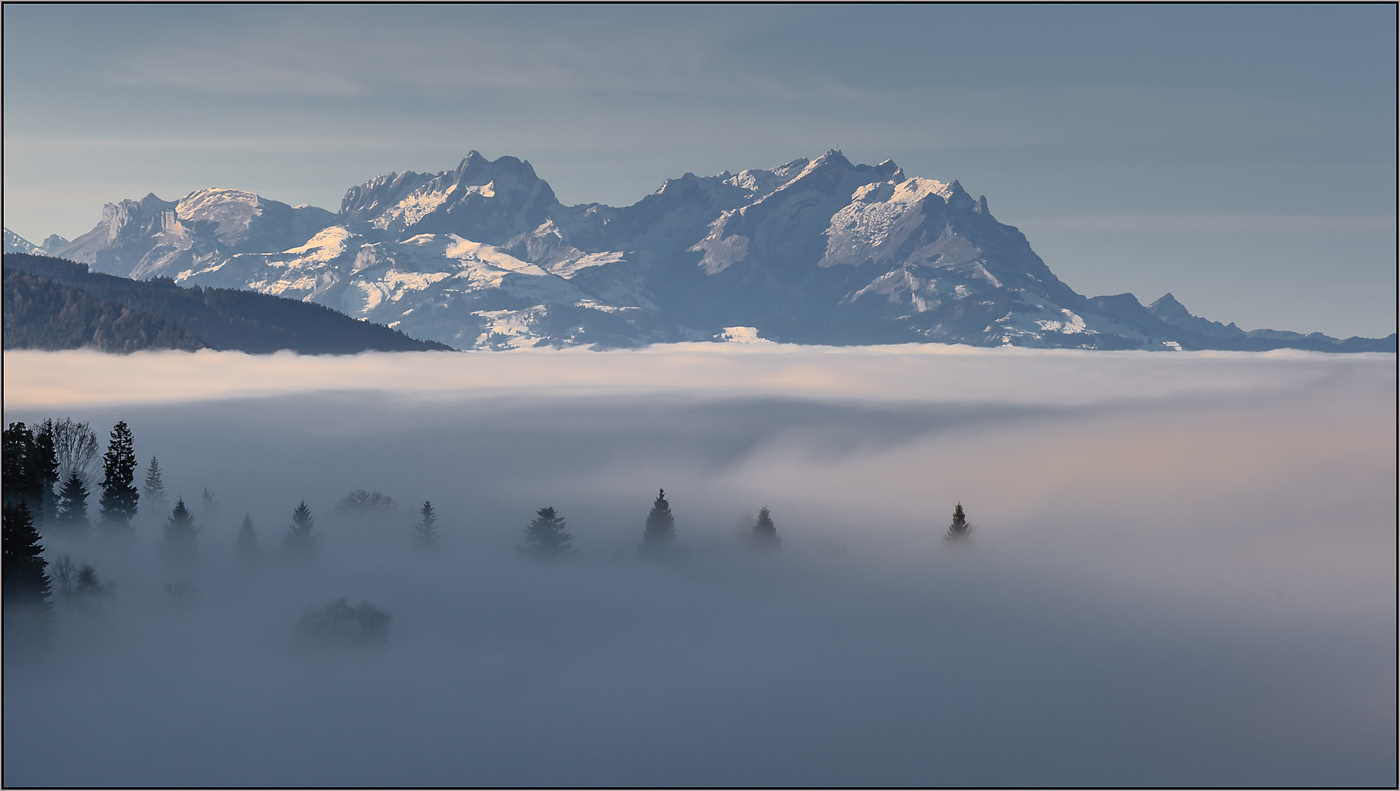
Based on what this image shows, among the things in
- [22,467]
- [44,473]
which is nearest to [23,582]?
[22,467]

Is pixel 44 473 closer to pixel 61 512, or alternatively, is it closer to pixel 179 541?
pixel 61 512

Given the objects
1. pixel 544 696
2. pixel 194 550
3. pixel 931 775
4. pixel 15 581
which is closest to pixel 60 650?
pixel 15 581

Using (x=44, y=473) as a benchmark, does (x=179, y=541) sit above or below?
below

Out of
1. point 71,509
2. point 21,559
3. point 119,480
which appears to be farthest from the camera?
point 119,480

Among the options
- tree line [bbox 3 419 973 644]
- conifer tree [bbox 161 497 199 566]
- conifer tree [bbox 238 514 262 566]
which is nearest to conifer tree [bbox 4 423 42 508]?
tree line [bbox 3 419 973 644]

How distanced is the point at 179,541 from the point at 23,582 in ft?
269

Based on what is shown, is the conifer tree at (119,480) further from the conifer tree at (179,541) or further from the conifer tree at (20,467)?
the conifer tree at (179,541)

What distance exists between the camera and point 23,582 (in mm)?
98125

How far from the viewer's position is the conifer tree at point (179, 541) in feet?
570

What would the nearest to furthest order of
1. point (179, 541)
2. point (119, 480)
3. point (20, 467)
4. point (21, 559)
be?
point (21, 559)
point (20, 467)
point (119, 480)
point (179, 541)

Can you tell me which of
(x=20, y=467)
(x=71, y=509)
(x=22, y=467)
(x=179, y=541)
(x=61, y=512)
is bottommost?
(x=179, y=541)

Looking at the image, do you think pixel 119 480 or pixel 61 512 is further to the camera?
pixel 119 480

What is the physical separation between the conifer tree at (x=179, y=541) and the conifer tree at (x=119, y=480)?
32903 mm

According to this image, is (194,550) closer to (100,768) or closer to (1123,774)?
(100,768)
